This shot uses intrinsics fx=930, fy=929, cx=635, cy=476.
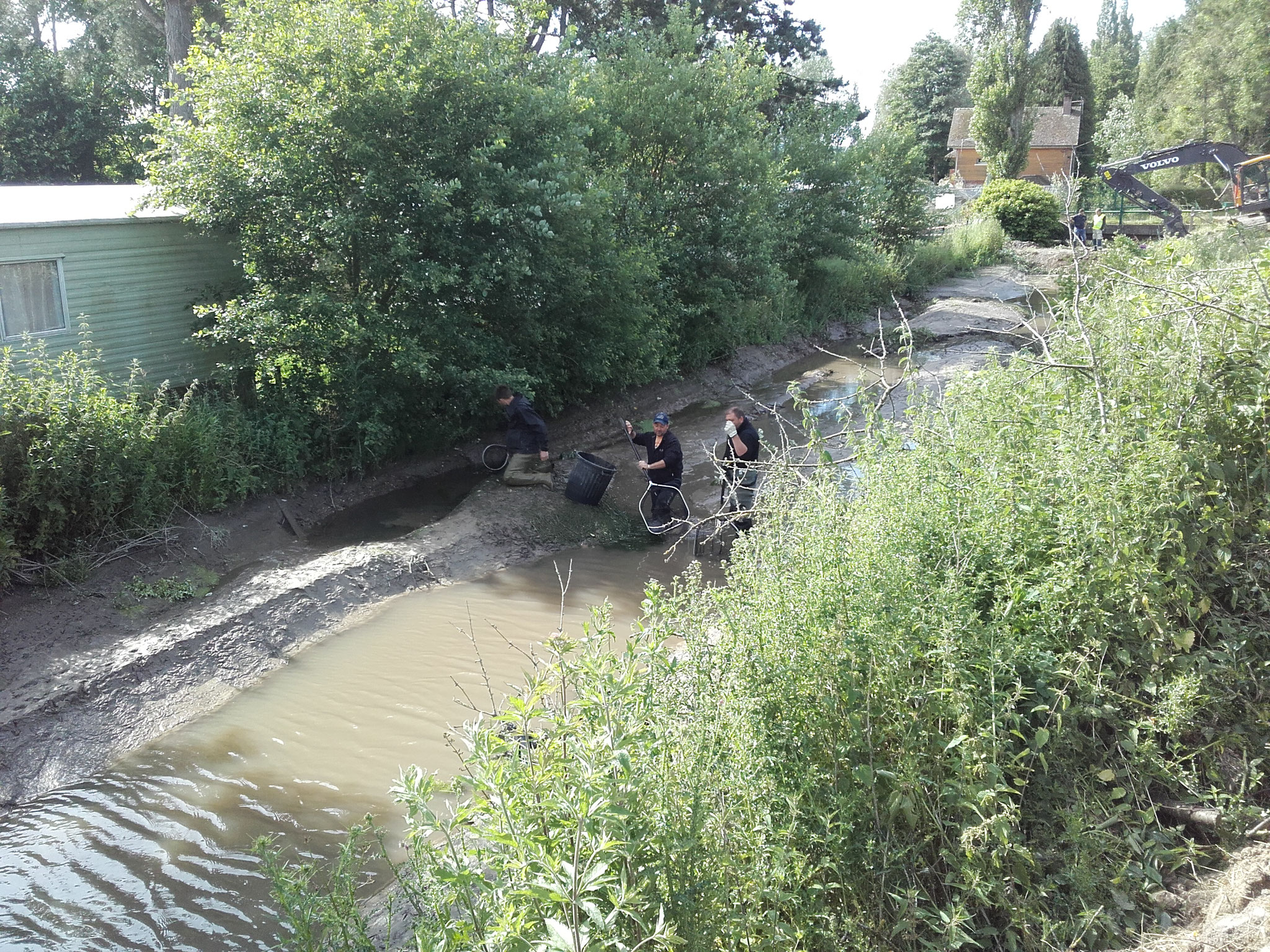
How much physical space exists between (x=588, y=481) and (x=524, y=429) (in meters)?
1.30

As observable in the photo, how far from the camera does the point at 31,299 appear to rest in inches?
436

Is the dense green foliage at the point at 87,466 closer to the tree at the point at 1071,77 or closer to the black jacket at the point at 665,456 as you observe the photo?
the black jacket at the point at 665,456

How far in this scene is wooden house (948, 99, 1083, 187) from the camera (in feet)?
182

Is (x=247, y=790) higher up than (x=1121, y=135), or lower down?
lower down

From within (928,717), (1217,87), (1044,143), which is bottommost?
(928,717)

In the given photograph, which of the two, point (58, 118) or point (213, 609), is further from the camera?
point (58, 118)

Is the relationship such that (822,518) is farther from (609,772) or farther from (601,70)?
(601,70)

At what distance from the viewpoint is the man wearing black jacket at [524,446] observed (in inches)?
471

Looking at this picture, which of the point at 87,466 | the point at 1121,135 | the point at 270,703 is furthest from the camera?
the point at 1121,135

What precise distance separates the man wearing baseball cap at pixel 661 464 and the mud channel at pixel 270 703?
1.60 feet

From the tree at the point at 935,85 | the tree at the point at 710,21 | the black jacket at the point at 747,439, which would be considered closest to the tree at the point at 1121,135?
the tree at the point at 935,85

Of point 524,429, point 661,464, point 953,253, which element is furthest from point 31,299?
point 953,253

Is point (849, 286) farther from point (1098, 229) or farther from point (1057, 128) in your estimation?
point (1057, 128)

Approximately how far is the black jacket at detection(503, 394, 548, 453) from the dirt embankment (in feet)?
1.90
